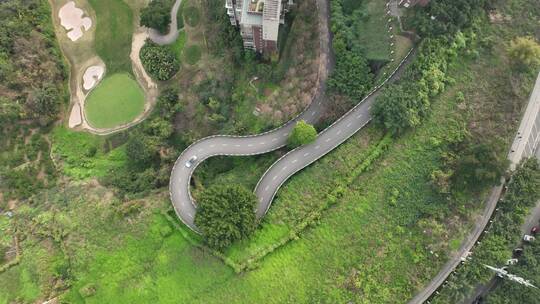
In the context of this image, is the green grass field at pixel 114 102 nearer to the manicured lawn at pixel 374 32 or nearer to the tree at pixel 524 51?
the manicured lawn at pixel 374 32

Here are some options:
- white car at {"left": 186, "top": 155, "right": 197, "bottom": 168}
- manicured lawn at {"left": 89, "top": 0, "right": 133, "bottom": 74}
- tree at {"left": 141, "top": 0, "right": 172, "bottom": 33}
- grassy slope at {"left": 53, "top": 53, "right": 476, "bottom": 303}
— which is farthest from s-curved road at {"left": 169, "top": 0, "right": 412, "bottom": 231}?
manicured lawn at {"left": 89, "top": 0, "right": 133, "bottom": 74}

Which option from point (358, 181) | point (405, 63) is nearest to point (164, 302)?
point (358, 181)

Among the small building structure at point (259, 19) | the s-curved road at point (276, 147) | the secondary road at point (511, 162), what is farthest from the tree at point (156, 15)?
the secondary road at point (511, 162)

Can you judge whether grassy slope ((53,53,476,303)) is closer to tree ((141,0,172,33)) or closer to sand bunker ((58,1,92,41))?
tree ((141,0,172,33))

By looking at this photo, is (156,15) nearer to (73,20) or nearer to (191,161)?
(73,20)

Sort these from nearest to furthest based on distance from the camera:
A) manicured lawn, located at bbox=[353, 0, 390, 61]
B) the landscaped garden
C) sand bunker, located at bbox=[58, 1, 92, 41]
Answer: the landscaped garden
manicured lawn, located at bbox=[353, 0, 390, 61]
sand bunker, located at bbox=[58, 1, 92, 41]

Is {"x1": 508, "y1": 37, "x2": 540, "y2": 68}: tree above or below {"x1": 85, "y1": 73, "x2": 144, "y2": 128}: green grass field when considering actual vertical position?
above

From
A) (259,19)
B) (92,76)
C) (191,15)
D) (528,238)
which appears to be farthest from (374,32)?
(92,76)
